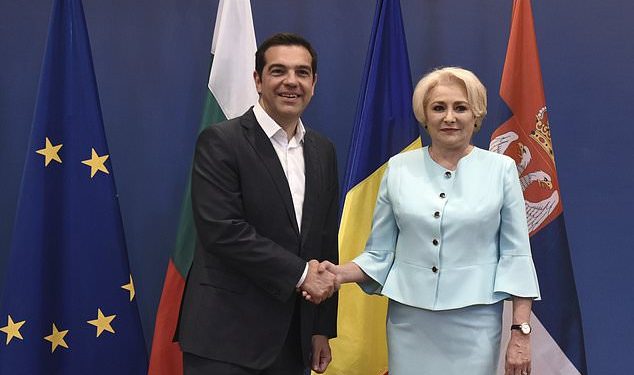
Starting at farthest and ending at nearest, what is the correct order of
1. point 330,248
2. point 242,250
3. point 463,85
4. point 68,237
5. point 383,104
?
1. point 383,104
2. point 68,237
3. point 330,248
4. point 463,85
5. point 242,250

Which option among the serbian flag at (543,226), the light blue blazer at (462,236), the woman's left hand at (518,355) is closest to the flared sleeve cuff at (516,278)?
the light blue blazer at (462,236)

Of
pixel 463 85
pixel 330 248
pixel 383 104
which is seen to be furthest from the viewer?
pixel 383 104

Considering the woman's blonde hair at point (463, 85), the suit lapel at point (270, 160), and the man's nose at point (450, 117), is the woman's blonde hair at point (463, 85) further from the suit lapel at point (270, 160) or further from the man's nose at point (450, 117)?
the suit lapel at point (270, 160)

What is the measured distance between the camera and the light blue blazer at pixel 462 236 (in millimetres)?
1729

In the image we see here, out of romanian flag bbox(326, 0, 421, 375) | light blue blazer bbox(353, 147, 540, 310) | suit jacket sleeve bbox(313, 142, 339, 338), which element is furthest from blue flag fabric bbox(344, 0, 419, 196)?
light blue blazer bbox(353, 147, 540, 310)

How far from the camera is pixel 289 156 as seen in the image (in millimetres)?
1824

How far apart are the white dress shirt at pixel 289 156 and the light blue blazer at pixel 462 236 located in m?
0.26

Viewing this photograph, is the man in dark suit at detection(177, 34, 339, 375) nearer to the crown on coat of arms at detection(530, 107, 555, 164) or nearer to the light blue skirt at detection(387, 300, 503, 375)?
the light blue skirt at detection(387, 300, 503, 375)

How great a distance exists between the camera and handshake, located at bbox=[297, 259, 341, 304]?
5.64 ft

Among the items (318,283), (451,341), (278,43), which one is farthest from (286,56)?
(451,341)

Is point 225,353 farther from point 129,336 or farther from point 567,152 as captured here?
point 567,152

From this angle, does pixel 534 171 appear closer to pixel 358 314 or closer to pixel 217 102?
pixel 358 314

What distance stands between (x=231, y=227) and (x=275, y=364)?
1.36ft

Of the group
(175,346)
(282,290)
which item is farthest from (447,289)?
(175,346)
